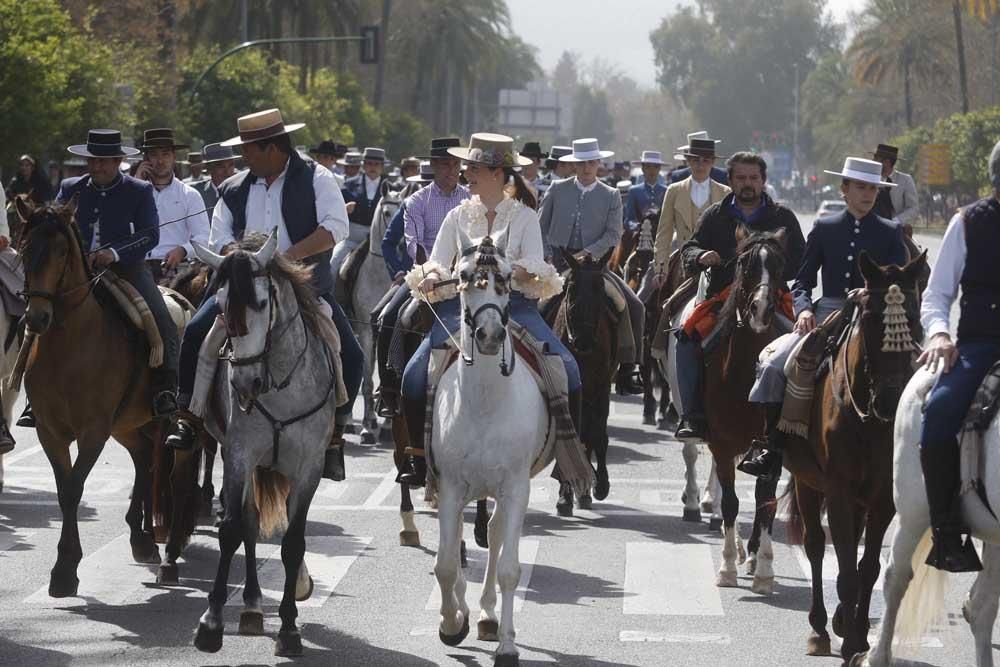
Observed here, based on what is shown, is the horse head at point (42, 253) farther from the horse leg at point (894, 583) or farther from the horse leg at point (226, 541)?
the horse leg at point (894, 583)

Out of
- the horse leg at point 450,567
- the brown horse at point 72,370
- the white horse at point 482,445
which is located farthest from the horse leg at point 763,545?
the brown horse at point 72,370

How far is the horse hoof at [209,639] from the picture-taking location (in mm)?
9672

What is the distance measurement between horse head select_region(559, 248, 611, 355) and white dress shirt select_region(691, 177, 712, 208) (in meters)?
2.54

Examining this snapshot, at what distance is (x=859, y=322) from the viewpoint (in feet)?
31.8

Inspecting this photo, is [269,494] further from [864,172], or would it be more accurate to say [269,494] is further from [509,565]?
[864,172]

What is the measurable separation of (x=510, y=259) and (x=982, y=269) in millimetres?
2772

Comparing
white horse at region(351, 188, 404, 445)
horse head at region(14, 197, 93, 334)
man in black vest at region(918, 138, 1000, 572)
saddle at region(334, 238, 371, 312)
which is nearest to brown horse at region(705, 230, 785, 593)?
man in black vest at region(918, 138, 1000, 572)

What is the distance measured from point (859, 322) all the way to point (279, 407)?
308 cm

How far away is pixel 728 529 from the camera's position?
12102 mm

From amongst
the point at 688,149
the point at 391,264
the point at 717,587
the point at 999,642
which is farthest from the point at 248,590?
the point at 688,149

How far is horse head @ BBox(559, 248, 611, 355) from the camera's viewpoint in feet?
49.8

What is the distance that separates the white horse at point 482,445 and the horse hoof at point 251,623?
1009mm

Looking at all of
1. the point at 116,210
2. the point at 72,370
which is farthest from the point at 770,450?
the point at 116,210

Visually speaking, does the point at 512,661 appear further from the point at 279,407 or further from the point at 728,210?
the point at 728,210
